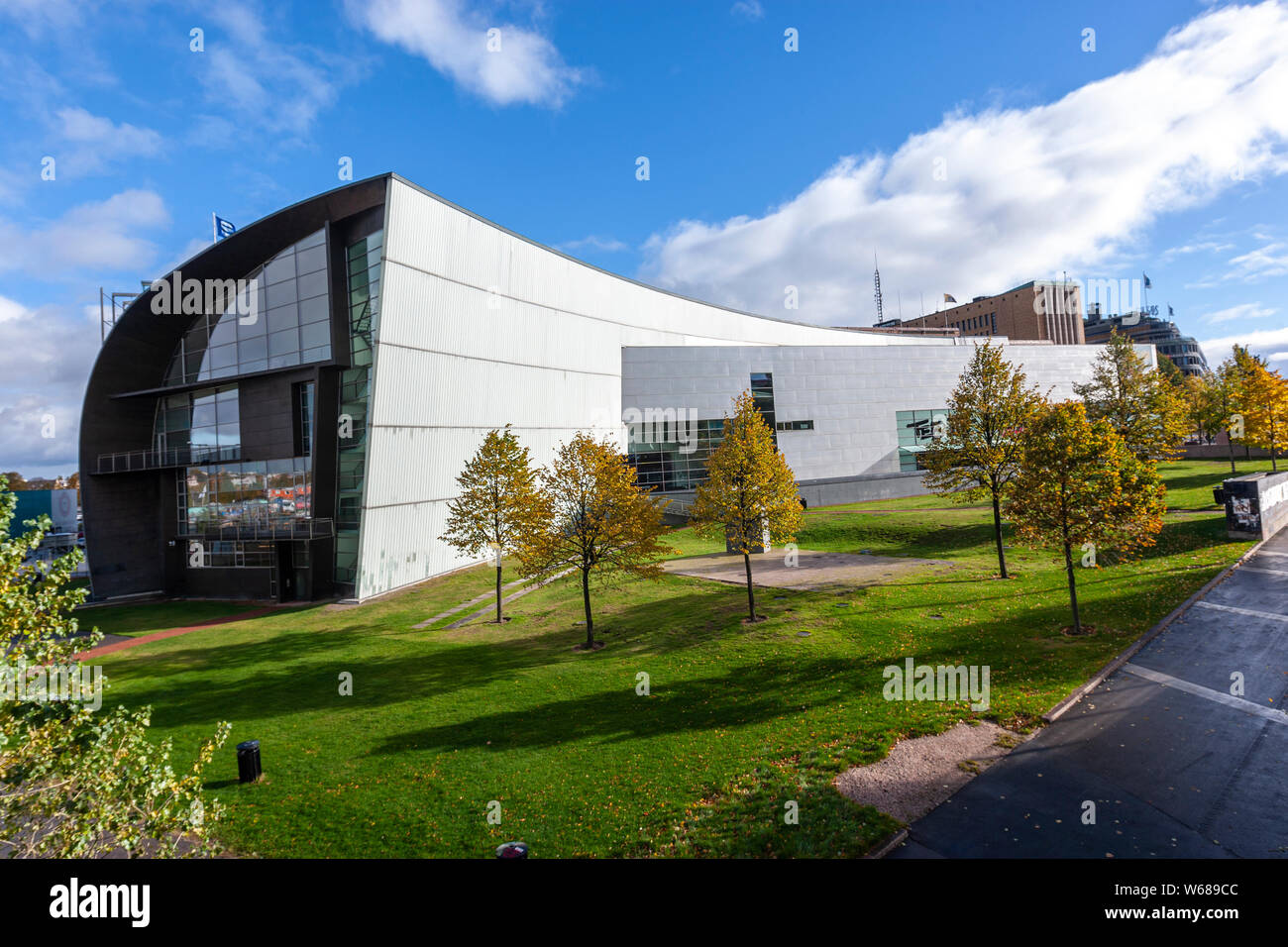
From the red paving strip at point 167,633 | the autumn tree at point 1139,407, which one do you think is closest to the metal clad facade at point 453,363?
the red paving strip at point 167,633

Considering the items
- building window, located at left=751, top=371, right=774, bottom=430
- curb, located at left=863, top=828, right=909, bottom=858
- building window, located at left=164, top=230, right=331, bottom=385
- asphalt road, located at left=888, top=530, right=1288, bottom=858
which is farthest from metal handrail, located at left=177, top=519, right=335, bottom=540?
building window, located at left=751, top=371, right=774, bottom=430

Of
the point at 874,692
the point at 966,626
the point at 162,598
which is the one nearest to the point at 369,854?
the point at 874,692

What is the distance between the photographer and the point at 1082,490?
17.3 m

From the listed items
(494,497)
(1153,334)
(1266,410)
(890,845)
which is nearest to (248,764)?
(890,845)

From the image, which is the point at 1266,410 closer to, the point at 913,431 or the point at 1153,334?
the point at 913,431

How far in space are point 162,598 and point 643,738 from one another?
135ft

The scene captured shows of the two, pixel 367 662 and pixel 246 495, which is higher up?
pixel 246 495

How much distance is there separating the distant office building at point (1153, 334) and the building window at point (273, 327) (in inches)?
5679

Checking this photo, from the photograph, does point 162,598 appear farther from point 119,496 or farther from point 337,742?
point 337,742

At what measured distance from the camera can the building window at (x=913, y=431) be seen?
2153 inches

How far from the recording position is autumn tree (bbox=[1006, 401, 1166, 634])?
1698 cm

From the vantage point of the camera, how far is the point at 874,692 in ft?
47.4

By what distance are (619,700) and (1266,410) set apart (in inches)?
1939
